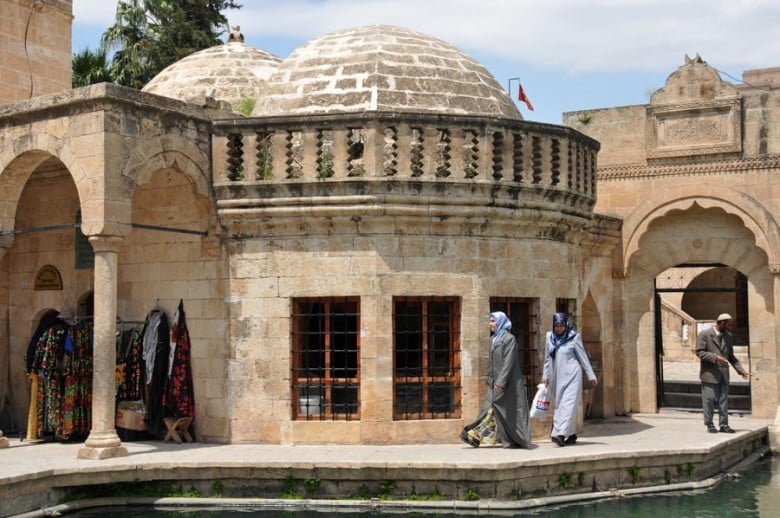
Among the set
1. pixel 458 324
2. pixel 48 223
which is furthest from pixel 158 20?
pixel 458 324

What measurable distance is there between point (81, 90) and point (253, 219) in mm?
2544

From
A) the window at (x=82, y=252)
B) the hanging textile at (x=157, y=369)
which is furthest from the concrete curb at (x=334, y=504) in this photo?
the window at (x=82, y=252)

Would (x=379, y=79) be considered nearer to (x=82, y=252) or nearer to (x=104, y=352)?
(x=104, y=352)

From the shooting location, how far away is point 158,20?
102 feet

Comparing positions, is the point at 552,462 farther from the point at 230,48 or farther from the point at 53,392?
the point at 230,48

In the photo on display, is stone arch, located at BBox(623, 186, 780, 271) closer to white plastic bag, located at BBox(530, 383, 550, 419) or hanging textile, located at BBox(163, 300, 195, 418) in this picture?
white plastic bag, located at BBox(530, 383, 550, 419)

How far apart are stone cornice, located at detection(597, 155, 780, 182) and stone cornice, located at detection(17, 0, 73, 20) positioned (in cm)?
947

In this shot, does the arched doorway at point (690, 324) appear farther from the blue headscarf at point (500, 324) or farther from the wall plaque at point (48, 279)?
the wall plaque at point (48, 279)

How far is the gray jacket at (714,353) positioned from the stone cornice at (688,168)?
3417 millimetres

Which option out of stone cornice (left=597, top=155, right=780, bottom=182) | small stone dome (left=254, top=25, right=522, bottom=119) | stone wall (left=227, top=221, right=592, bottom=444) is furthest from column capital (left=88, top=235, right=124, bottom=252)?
stone cornice (left=597, top=155, right=780, bottom=182)

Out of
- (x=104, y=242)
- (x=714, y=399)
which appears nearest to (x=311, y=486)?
(x=104, y=242)

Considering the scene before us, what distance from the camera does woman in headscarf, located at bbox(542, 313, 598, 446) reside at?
11921 millimetres

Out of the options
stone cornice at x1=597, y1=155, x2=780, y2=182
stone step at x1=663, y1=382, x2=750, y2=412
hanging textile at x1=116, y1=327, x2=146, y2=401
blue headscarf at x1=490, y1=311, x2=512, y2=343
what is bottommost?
stone step at x1=663, y1=382, x2=750, y2=412

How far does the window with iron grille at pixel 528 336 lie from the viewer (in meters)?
12.9
